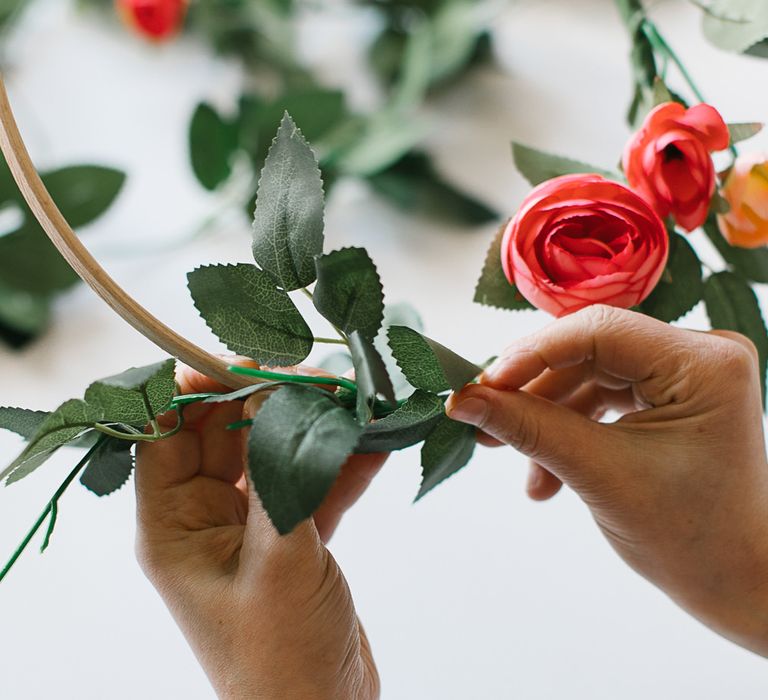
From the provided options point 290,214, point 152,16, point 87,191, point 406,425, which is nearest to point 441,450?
point 406,425

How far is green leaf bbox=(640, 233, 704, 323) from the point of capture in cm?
54

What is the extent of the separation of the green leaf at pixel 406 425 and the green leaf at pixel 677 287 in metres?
0.15

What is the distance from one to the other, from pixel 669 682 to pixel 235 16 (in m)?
0.77

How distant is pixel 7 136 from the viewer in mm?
399

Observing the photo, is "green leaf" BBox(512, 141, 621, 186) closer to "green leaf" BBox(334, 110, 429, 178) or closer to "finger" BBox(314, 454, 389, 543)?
"finger" BBox(314, 454, 389, 543)

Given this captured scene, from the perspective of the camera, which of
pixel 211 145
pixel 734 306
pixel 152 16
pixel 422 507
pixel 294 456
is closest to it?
pixel 294 456

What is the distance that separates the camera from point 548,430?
1.52 ft

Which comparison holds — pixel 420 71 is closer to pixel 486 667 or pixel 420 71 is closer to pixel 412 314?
pixel 412 314

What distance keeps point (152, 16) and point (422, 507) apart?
22.7 inches

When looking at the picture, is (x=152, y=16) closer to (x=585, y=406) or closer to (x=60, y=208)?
(x=60, y=208)

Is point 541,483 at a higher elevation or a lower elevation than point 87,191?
lower

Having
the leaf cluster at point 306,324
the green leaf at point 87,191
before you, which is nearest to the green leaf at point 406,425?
the leaf cluster at point 306,324

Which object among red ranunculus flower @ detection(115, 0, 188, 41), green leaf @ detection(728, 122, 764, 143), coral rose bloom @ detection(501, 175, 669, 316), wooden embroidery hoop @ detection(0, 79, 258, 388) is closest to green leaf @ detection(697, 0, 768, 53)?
green leaf @ detection(728, 122, 764, 143)

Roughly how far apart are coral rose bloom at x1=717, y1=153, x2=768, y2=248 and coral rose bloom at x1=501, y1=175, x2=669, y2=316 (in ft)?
0.28
